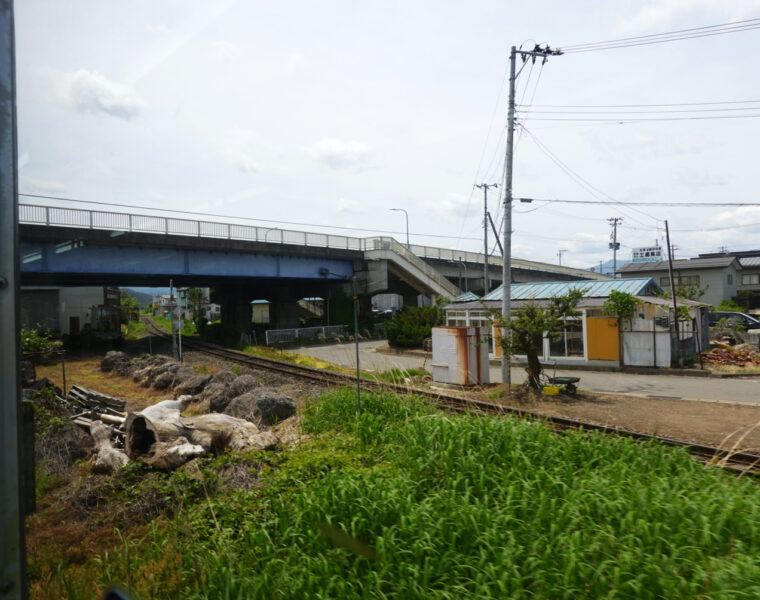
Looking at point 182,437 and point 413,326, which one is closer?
point 182,437

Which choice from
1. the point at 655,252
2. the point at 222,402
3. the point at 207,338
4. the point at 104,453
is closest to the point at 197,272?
the point at 207,338

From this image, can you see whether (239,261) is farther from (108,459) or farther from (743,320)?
(743,320)

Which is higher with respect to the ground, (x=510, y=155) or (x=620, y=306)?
(x=510, y=155)

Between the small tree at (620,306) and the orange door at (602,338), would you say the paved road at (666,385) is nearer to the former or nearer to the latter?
the orange door at (602,338)

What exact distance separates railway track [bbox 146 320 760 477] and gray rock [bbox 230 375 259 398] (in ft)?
7.47

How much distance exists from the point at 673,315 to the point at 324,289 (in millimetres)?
24076

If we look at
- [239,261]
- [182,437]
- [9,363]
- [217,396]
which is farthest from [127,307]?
[9,363]

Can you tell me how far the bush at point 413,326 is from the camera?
2716cm

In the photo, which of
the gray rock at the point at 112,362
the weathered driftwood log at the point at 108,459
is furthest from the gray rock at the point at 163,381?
the weathered driftwood log at the point at 108,459

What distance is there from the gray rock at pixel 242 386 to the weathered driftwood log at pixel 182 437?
3845 millimetres

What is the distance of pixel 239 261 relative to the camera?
95.9 ft

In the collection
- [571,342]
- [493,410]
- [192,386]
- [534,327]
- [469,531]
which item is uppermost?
[534,327]

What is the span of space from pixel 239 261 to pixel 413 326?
11.5 meters

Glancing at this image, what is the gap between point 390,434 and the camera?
7223 mm
